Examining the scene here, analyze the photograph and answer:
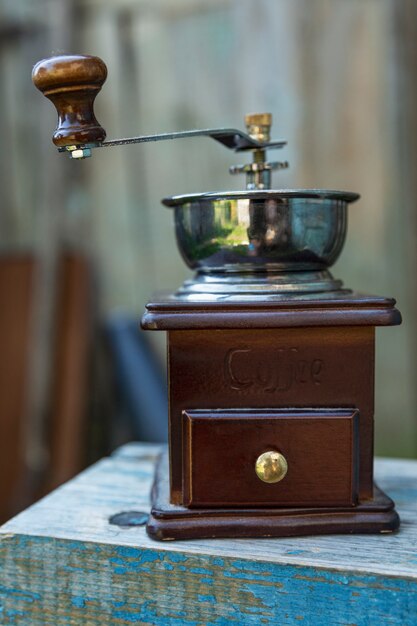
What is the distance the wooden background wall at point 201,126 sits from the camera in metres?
2.24

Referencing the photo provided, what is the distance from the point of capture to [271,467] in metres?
1.08

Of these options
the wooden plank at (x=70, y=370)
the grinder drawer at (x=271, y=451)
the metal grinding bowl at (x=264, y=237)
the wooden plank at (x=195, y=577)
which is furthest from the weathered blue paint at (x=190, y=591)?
the wooden plank at (x=70, y=370)

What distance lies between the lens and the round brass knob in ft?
3.56

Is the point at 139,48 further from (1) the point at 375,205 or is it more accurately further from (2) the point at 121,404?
(2) the point at 121,404

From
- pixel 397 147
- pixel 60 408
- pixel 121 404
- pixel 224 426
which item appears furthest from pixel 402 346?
pixel 224 426

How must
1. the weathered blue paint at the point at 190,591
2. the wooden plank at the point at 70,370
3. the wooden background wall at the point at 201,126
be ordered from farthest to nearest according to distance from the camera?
the wooden plank at the point at 70,370, the wooden background wall at the point at 201,126, the weathered blue paint at the point at 190,591

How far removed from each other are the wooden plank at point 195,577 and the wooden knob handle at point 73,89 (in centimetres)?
60

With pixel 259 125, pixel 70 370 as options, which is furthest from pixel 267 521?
pixel 70 370

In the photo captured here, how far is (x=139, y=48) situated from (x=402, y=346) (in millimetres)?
1382

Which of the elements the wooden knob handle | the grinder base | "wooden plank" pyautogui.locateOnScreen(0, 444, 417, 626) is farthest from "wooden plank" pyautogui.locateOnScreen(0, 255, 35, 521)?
the wooden knob handle

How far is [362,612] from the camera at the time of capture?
0.98m

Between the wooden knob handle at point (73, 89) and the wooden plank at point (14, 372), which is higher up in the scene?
the wooden knob handle at point (73, 89)

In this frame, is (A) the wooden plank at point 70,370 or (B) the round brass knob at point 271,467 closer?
(B) the round brass knob at point 271,467

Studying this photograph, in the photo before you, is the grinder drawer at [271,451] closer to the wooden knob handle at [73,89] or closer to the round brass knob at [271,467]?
the round brass knob at [271,467]
